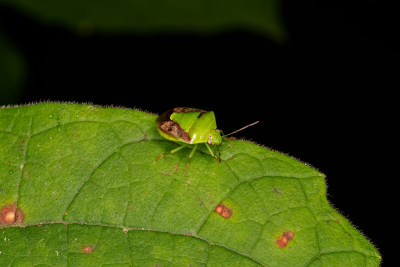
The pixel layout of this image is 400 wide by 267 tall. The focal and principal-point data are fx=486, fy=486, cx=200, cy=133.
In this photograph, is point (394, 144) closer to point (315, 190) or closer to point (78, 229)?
point (315, 190)

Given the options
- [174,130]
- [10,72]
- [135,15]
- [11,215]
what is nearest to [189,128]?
[174,130]

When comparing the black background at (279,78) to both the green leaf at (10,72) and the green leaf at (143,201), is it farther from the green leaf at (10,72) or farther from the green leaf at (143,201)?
the green leaf at (143,201)

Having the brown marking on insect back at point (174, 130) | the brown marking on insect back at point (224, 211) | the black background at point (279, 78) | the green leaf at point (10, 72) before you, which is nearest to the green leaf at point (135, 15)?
the black background at point (279, 78)

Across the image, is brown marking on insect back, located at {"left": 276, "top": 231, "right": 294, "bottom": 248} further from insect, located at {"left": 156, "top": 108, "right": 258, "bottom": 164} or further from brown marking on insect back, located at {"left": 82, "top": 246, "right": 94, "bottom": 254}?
brown marking on insect back, located at {"left": 82, "top": 246, "right": 94, "bottom": 254}

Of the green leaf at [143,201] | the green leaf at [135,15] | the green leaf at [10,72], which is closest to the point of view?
the green leaf at [143,201]

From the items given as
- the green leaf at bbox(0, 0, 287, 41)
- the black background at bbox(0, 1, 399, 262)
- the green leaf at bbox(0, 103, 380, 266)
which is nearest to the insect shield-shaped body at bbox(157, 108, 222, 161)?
the green leaf at bbox(0, 103, 380, 266)
